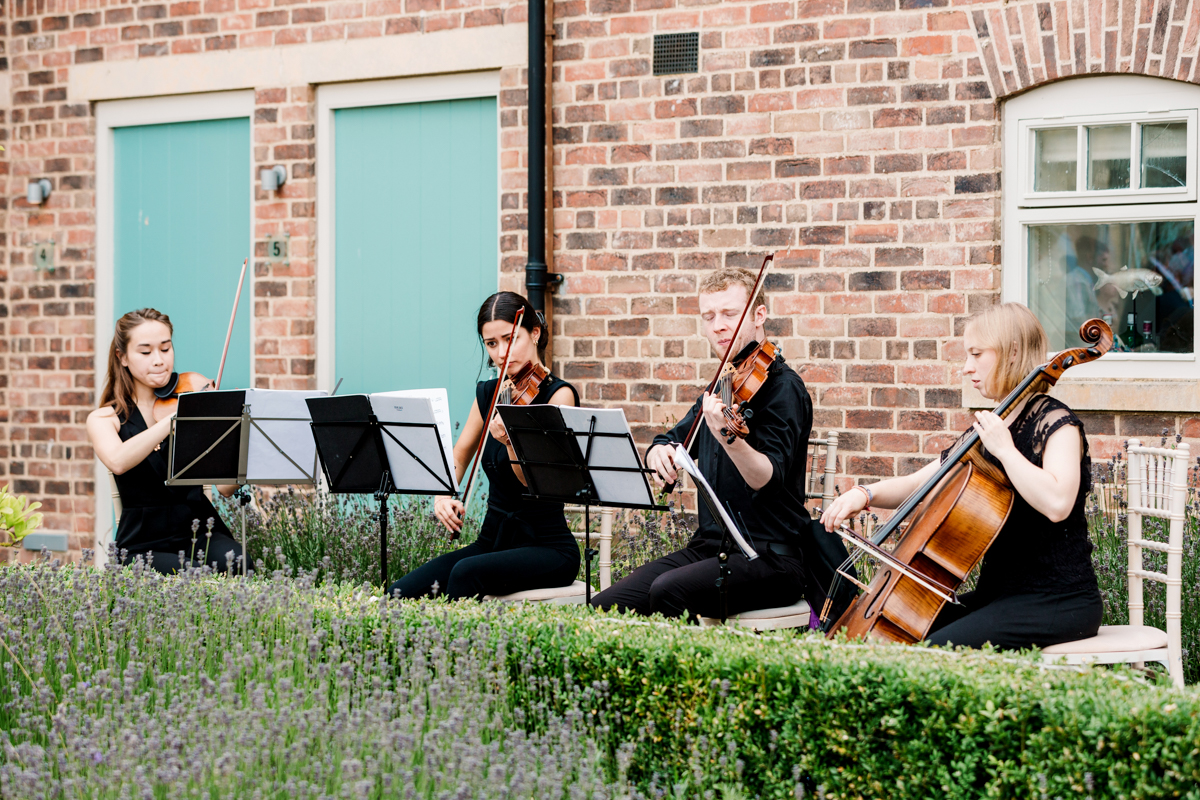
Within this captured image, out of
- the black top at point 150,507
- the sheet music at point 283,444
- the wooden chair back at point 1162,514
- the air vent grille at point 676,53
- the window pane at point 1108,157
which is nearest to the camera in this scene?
the wooden chair back at point 1162,514

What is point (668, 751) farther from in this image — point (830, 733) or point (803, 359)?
point (803, 359)

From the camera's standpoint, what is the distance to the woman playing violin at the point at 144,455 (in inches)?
203

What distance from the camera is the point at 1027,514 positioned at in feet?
12.1

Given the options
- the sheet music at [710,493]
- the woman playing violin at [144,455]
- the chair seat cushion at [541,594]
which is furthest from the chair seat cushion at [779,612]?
the woman playing violin at [144,455]

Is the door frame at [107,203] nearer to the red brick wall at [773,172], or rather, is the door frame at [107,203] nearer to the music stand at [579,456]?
the red brick wall at [773,172]

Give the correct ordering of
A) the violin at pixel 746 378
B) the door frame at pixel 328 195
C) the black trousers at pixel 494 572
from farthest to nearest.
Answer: the door frame at pixel 328 195 → the black trousers at pixel 494 572 → the violin at pixel 746 378

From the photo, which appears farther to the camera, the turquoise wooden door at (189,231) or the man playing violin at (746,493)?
the turquoise wooden door at (189,231)

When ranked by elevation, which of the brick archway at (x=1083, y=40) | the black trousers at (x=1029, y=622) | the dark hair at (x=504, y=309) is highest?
the brick archway at (x=1083, y=40)

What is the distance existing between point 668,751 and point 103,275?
5.85 metres

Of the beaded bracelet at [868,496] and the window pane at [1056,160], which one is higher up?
the window pane at [1056,160]

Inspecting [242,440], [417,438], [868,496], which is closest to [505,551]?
[417,438]

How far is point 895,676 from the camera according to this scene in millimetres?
2934

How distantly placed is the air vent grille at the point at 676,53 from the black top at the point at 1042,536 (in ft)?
10.6

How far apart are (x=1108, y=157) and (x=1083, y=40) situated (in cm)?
54
